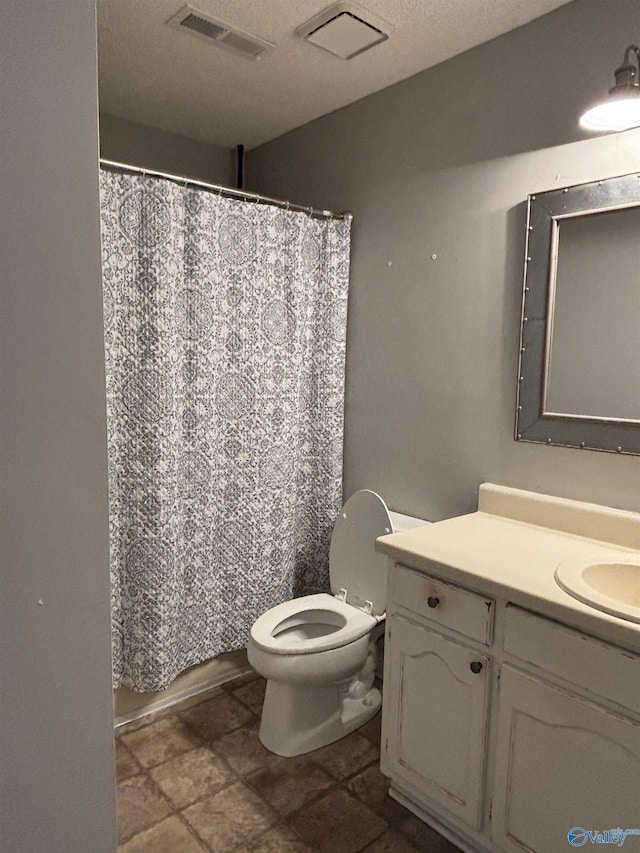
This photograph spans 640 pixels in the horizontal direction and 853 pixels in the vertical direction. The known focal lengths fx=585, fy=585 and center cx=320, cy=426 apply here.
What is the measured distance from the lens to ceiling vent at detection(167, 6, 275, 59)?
1805mm

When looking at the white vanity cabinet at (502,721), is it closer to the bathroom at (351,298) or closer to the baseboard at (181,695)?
the bathroom at (351,298)

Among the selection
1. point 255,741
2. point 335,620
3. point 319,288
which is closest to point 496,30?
point 319,288

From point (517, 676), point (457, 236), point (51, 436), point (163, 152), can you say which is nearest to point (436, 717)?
point (517, 676)

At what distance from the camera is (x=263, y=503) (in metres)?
2.34

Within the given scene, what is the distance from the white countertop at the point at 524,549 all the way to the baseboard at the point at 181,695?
1.18 metres

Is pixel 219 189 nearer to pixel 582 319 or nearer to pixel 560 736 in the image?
pixel 582 319

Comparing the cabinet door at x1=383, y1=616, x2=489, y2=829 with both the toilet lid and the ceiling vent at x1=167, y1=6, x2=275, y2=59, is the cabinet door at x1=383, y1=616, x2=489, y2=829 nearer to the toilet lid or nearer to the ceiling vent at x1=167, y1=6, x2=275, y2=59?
the toilet lid

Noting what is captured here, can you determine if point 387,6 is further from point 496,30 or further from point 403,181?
point 403,181

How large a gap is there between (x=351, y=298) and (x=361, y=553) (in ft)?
3.49

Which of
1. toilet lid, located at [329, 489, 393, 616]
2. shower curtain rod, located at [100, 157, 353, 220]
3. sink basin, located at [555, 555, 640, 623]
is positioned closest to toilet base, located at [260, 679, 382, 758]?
toilet lid, located at [329, 489, 393, 616]

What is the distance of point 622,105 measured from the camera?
148 centimetres

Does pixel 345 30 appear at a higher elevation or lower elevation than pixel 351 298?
higher

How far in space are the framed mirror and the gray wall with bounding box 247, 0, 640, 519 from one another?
57mm

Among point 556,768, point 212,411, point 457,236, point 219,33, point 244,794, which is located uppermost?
point 219,33
